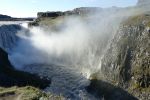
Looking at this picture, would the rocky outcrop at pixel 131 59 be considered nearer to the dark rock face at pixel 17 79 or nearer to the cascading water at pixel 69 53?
the cascading water at pixel 69 53

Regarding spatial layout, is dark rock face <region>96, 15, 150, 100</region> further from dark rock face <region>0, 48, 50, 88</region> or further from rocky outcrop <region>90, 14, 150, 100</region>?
dark rock face <region>0, 48, 50, 88</region>

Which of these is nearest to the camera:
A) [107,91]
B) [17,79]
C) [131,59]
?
[107,91]

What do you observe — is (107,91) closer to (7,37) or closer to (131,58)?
(131,58)

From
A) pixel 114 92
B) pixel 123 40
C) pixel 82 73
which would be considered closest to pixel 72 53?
pixel 82 73

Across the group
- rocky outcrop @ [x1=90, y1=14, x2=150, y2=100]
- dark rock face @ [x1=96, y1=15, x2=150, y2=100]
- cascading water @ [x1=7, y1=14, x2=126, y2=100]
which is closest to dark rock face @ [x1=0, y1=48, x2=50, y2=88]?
cascading water @ [x1=7, y1=14, x2=126, y2=100]

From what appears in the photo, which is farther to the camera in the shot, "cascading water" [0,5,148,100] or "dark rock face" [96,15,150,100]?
"cascading water" [0,5,148,100]

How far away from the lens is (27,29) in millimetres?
139375

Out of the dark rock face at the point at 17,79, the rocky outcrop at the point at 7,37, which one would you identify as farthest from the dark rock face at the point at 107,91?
the rocky outcrop at the point at 7,37

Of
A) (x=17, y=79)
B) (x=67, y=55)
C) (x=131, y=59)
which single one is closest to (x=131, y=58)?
(x=131, y=59)

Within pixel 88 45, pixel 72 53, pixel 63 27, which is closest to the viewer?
pixel 88 45

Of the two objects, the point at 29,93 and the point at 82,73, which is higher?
the point at 29,93

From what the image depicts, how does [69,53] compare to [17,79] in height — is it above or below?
below

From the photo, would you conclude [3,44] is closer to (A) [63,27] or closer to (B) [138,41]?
(A) [63,27]

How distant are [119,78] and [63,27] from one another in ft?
192
